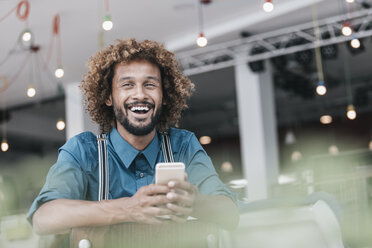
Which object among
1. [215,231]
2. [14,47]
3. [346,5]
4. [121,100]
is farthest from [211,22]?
[215,231]

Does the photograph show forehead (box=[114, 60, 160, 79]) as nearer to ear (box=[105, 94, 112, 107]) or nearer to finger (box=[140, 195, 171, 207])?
ear (box=[105, 94, 112, 107])

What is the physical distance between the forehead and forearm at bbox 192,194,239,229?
0.46 m

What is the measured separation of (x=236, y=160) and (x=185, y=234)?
15010mm

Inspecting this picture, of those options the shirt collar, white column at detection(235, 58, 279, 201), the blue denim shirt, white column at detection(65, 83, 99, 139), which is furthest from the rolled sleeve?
white column at detection(65, 83, 99, 139)

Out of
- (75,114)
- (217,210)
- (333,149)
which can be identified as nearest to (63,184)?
(217,210)

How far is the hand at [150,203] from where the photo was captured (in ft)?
3.81

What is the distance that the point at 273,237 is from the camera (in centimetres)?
149

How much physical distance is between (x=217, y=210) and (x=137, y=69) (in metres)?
0.52

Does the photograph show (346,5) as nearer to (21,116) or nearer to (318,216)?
(318,216)

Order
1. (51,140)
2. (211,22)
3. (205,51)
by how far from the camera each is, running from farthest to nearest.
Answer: (51,140) < (205,51) < (211,22)

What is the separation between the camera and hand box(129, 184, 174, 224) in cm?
116

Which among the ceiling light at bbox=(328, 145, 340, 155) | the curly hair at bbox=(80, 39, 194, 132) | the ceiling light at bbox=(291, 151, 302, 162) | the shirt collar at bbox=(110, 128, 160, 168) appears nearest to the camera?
the shirt collar at bbox=(110, 128, 160, 168)

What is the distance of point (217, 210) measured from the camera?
1.29 m

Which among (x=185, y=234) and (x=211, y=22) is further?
(x=211, y=22)
